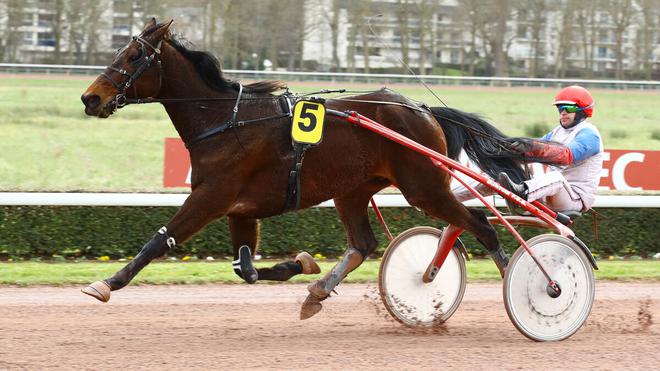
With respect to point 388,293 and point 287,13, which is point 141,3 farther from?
point 388,293

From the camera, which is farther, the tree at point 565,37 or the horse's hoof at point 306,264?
the tree at point 565,37

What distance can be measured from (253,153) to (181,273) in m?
2.64

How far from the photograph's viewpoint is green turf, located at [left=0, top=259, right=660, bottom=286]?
696 centimetres

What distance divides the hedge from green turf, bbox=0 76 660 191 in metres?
2.11

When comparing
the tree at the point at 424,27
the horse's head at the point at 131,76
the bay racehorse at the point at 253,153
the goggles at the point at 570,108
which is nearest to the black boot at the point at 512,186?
the bay racehorse at the point at 253,153

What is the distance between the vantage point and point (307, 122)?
4.98 m

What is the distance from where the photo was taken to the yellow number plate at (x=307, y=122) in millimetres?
4941

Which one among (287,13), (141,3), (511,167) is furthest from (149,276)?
(287,13)

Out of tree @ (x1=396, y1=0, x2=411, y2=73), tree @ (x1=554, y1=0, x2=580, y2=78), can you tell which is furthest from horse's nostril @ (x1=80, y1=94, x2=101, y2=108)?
tree @ (x1=554, y1=0, x2=580, y2=78)

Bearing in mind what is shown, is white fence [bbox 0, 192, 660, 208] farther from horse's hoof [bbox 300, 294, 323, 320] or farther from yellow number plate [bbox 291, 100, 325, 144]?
yellow number plate [bbox 291, 100, 325, 144]

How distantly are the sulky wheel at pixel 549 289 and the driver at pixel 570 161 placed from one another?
0.27 m

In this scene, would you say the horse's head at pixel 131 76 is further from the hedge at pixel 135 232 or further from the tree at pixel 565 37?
the tree at pixel 565 37

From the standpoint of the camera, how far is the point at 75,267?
295 inches

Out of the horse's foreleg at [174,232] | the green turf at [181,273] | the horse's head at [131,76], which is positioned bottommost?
the green turf at [181,273]
